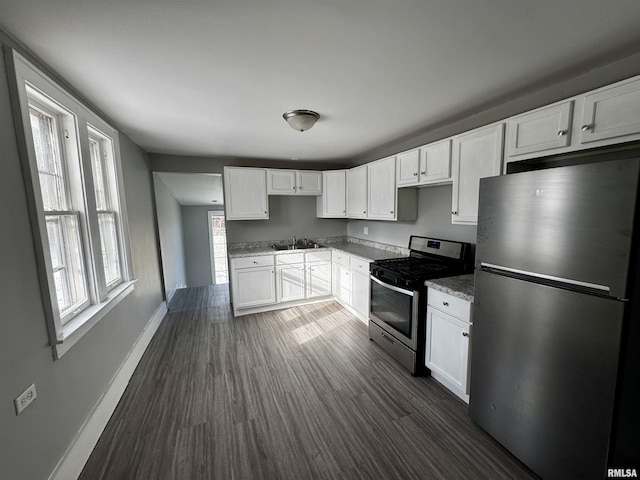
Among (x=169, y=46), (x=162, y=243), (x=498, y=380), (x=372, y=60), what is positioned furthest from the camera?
(x=162, y=243)

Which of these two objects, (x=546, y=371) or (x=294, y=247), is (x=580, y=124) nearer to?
(x=546, y=371)

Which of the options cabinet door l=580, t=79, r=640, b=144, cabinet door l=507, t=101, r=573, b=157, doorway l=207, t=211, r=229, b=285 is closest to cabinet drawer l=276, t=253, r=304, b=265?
cabinet door l=507, t=101, r=573, b=157

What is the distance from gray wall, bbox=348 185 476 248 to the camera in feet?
8.90

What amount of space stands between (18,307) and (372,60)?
2269 mm

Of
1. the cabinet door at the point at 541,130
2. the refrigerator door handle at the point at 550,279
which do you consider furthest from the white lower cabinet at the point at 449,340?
the cabinet door at the point at 541,130

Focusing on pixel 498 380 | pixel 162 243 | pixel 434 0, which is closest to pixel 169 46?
pixel 434 0

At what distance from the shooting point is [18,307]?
1229mm

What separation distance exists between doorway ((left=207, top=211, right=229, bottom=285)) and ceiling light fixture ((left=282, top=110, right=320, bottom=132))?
5833 mm

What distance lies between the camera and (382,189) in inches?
133

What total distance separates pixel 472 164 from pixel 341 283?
251cm

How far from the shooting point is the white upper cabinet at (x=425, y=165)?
2455mm

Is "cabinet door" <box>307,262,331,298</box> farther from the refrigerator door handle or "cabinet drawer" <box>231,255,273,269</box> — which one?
the refrigerator door handle

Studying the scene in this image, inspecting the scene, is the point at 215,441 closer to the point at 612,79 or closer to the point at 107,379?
the point at 107,379

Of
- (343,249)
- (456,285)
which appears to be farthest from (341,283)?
(456,285)
